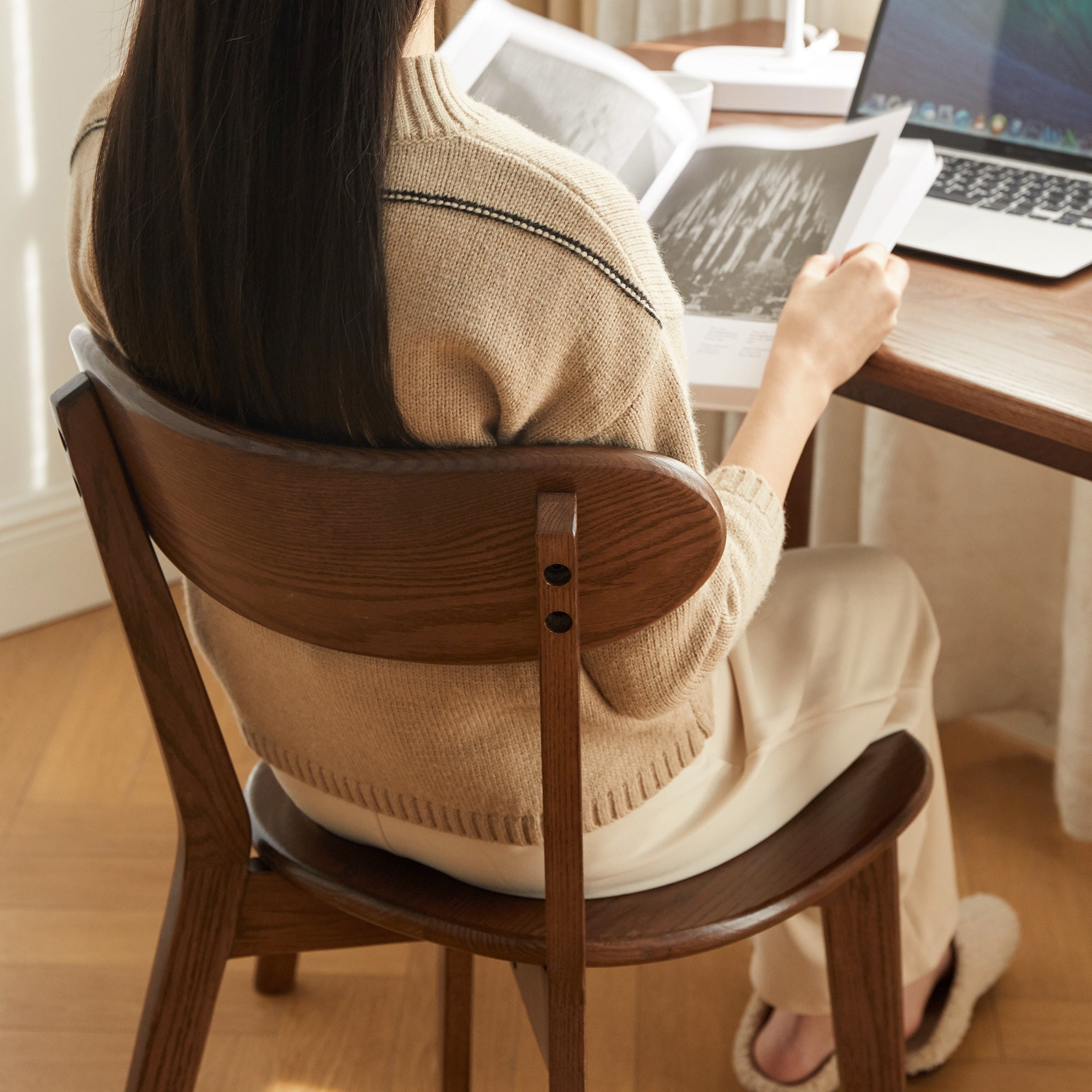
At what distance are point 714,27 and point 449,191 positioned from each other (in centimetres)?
113

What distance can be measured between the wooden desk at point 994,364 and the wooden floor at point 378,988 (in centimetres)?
70

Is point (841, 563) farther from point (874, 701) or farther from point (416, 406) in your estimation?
point (416, 406)

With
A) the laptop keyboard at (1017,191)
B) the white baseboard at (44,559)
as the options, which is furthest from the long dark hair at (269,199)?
the white baseboard at (44,559)

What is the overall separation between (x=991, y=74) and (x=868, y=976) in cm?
75

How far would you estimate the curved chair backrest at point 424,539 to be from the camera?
1.75ft

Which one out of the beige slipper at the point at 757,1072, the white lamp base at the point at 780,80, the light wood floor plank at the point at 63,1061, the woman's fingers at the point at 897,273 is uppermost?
the white lamp base at the point at 780,80

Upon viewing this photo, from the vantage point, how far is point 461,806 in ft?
2.40

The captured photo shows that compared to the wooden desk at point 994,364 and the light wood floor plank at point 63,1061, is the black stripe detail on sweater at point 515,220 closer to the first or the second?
the wooden desk at point 994,364

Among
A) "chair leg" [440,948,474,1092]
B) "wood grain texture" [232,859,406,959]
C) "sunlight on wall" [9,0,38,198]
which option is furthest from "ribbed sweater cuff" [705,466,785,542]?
"sunlight on wall" [9,0,38,198]

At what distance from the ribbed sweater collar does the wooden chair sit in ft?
0.47

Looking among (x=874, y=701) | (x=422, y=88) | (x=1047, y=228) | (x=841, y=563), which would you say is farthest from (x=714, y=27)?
(x=422, y=88)

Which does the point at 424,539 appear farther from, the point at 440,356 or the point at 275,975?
the point at 275,975

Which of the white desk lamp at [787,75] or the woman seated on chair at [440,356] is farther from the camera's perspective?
the white desk lamp at [787,75]

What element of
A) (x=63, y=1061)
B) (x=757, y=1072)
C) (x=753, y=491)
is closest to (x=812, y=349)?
(x=753, y=491)
